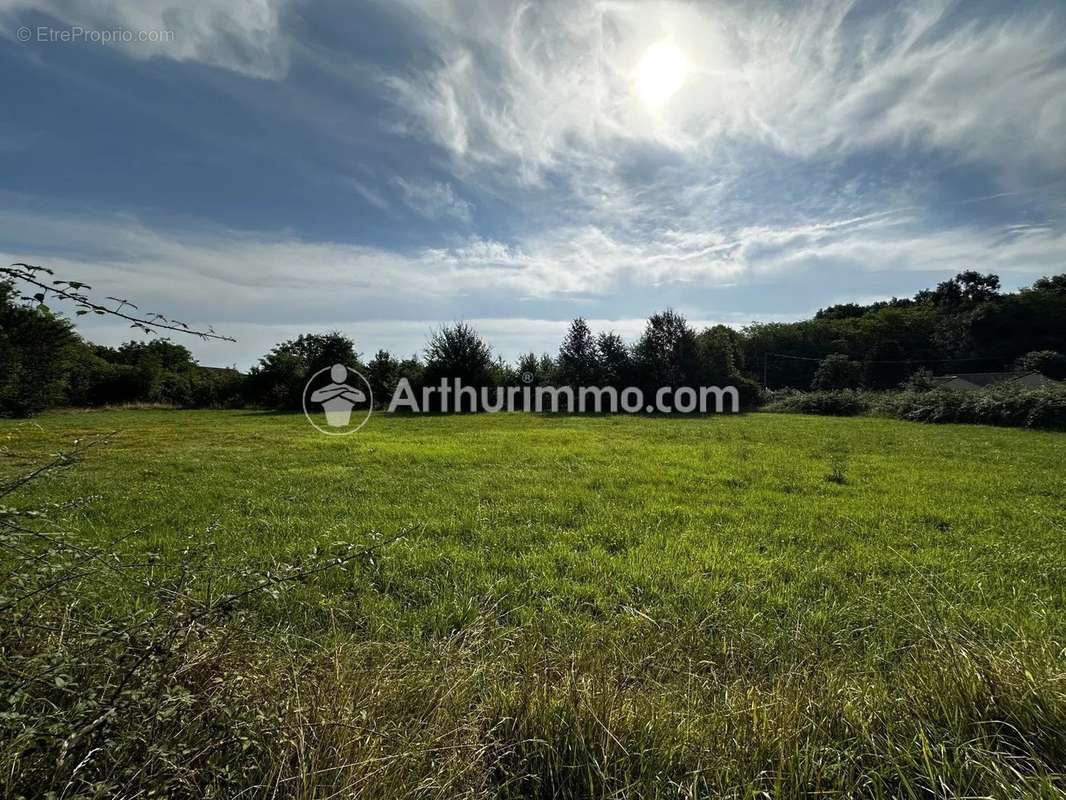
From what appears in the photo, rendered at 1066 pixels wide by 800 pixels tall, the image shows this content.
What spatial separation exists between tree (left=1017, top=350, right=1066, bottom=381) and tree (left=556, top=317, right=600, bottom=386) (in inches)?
1381

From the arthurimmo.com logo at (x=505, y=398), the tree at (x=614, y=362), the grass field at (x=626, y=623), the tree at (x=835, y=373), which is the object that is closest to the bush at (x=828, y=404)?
the arthurimmo.com logo at (x=505, y=398)

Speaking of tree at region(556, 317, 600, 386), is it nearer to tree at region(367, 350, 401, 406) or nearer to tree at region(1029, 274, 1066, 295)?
tree at region(367, 350, 401, 406)

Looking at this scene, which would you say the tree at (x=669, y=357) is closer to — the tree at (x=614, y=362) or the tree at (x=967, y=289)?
the tree at (x=614, y=362)

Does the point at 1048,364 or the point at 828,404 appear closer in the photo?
the point at 828,404

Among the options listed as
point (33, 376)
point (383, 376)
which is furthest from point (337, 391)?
point (33, 376)

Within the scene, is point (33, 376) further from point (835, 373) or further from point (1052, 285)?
point (1052, 285)

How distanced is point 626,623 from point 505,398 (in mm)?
22106

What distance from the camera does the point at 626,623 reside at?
270 cm

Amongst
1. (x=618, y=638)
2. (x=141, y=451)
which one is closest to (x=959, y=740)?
(x=618, y=638)

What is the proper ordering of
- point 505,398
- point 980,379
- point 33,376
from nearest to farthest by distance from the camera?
point 33,376
point 505,398
point 980,379

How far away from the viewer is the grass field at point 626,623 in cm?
137

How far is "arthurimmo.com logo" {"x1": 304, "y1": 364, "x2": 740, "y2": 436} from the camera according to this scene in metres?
23.1

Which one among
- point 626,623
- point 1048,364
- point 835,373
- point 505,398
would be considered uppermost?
point 1048,364

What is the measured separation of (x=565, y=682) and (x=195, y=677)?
1.29m
